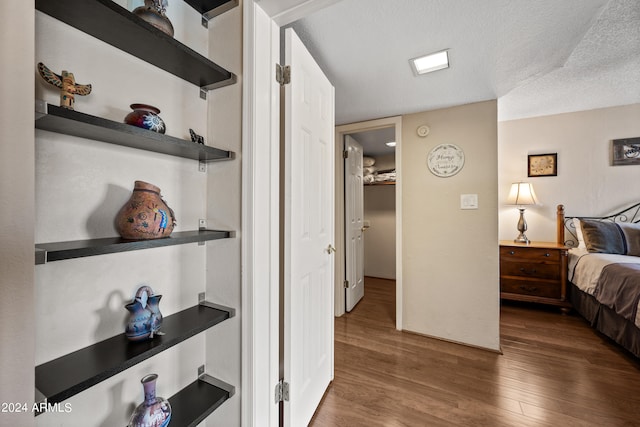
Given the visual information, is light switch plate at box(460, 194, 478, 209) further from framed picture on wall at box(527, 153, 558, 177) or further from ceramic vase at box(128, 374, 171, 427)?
ceramic vase at box(128, 374, 171, 427)

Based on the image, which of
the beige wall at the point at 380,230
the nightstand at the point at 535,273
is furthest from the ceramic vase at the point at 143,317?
the beige wall at the point at 380,230

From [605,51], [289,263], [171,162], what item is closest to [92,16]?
[171,162]

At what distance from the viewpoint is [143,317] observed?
80cm

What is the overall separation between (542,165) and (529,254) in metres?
1.23

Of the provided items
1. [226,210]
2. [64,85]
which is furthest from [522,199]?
[64,85]

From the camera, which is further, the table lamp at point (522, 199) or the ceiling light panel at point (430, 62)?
the table lamp at point (522, 199)

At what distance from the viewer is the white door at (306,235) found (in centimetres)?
122

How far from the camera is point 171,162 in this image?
100cm

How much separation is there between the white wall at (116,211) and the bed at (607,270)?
2.95 m

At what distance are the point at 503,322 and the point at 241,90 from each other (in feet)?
10.9

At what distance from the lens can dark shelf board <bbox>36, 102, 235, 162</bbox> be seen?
590mm

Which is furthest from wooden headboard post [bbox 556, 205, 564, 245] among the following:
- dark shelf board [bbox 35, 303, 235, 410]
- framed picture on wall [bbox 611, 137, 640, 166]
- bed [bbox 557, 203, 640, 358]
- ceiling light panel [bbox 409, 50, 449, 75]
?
dark shelf board [bbox 35, 303, 235, 410]

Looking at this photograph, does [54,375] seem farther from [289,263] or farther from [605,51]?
[605,51]

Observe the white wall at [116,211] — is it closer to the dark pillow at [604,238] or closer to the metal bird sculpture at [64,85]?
the metal bird sculpture at [64,85]
